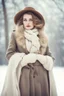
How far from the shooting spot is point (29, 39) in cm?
136

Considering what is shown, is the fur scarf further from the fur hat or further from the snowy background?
the snowy background

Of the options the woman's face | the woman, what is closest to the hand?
the woman

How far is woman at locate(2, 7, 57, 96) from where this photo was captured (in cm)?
133

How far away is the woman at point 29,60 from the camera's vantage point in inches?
52.4

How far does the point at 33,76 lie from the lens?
4.38 feet

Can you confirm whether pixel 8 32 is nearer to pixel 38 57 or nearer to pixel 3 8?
pixel 3 8

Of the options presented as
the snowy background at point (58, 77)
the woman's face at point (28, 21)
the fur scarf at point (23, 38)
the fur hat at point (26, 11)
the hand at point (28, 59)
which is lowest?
the snowy background at point (58, 77)

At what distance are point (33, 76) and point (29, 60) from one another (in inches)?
3.6

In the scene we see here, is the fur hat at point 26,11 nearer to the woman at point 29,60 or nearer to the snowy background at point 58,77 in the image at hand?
the woman at point 29,60

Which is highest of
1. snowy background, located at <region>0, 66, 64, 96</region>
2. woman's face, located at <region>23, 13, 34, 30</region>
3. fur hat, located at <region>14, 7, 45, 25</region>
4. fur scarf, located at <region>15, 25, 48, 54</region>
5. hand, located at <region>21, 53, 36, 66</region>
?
fur hat, located at <region>14, 7, 45, 25</region>

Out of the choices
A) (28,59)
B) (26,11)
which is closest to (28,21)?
(26,11)

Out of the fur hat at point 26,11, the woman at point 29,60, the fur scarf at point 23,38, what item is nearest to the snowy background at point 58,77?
the woman at point 29,60

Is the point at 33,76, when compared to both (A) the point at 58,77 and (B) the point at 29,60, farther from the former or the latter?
(A) the point at 58,77

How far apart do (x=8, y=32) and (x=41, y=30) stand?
0.81 ft
